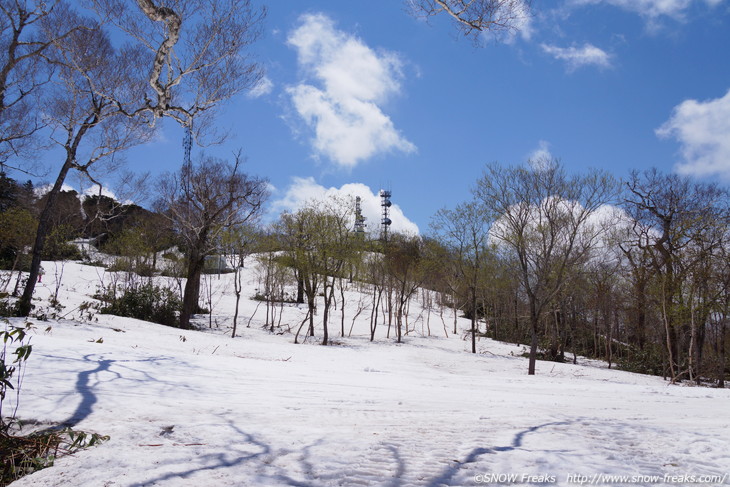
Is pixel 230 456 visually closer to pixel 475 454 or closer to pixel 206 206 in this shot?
pixel 475 454

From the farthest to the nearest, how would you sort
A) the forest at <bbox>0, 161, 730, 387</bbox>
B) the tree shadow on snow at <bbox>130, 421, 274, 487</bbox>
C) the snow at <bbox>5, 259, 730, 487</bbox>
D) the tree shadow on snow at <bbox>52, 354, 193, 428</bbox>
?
the forest at <bbox>0, 161, 730, 387</bbox>, the tree shadow on snow at <bbox>52, 354, 193, 428</bbox>, the snow at <bbox>5, 259, 730, 487</bbox>, the tree shadow on snow at <bbox>130, 421, 274, 487</bbox>

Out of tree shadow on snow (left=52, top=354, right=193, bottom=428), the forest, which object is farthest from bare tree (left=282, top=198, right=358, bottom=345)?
tree shadow on snow (left=52, top=354, right=193, bottom=428)

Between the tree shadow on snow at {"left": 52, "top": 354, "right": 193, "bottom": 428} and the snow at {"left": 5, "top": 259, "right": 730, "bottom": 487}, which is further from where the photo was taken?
the tree shadow on snow at {"left": 52, "top": 354, "right": 193, "bottom": 428}

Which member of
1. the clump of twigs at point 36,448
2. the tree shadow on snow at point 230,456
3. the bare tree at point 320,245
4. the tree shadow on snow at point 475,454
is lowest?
the clump of twigs at point 36,448

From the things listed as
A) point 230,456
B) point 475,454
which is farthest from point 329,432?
point 475,454

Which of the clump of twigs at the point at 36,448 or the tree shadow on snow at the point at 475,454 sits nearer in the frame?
the tree shadow on snow at the point at 475,454

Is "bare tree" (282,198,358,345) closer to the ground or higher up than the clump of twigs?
higher up

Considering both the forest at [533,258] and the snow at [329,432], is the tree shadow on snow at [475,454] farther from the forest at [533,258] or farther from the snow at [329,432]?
the forest at [533,258]

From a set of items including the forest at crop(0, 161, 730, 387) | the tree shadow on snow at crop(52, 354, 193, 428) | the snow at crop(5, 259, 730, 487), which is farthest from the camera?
the forest at crop(0, 161, 730, 387)

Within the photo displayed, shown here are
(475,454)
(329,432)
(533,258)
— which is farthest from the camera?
(533,258)

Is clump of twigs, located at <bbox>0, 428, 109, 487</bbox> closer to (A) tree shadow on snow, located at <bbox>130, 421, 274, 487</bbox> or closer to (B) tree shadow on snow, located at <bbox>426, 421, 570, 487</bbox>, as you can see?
(A) tree shadow on snow, located at <bbox>130, 421, 274, 487</bbox>

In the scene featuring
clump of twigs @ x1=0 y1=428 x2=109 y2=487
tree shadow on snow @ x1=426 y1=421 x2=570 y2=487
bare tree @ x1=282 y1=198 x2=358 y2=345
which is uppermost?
bare tree @ x1=282 y1=198 x2=358 y2=345

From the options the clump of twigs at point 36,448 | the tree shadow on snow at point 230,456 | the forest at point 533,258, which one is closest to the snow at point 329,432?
the tree shadow on snow at point 230,456

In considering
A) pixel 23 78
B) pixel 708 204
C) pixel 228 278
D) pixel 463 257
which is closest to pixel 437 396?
pixel 23 78
